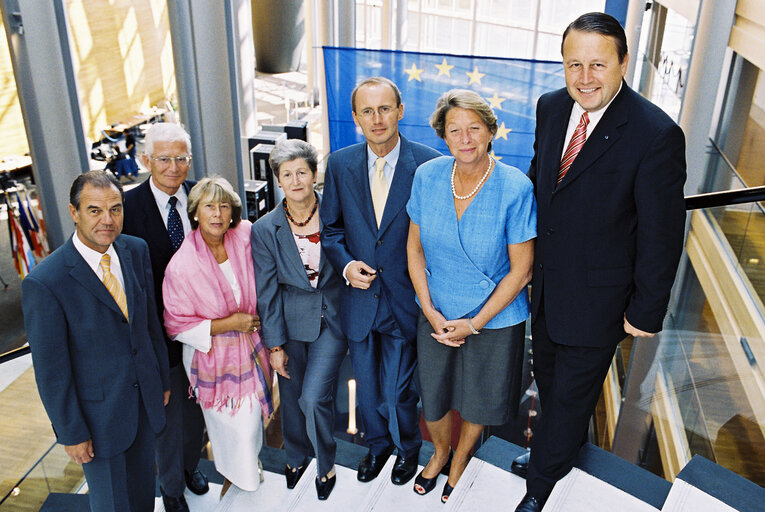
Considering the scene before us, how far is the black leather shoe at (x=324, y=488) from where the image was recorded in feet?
10.9

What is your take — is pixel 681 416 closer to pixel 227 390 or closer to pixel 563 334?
pixel 563 334

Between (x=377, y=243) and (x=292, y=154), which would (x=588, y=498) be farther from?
(x=292, y=154)

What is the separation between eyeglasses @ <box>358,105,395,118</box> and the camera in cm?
280

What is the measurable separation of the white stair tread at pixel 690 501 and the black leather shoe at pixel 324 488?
1618mm

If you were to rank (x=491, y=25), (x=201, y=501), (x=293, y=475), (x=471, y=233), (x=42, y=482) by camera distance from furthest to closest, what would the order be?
(x=491, y=25) → (x=42, y=482) → (x=201, y=501) → (x=293, y=475) → (x=471, y=233)

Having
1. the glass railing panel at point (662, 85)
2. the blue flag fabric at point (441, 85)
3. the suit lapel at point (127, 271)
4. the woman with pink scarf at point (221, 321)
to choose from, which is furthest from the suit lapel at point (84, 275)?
the glass railing panel at point (662, 85)

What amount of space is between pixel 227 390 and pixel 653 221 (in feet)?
7.20

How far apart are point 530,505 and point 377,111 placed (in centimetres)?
190

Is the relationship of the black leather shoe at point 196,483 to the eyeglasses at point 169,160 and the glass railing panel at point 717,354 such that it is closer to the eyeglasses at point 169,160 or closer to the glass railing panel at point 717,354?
the eyeglasses at point 169,160

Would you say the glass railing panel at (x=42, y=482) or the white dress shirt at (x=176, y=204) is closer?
the white dress shirt at (x=176, y=204)

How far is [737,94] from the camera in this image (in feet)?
26.6

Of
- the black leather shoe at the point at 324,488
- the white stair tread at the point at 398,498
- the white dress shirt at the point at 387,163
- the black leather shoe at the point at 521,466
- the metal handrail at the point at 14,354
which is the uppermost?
the white dress shirt at the point at 387,163

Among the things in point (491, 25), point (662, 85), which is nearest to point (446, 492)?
point (662, 85)

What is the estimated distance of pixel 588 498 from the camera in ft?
9.42
